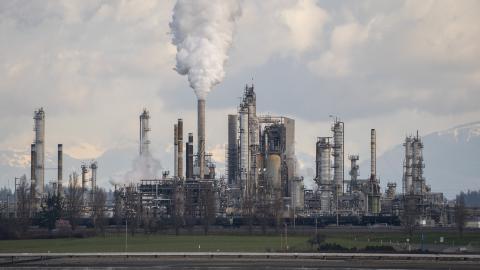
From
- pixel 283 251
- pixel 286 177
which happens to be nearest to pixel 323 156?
pixel 286 177

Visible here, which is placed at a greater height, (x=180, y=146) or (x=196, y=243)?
(x=180, y=146)

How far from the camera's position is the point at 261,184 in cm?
17850

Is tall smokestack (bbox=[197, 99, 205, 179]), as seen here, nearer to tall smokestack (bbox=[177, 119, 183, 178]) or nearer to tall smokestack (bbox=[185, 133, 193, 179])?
tall smokestack (bbox=[185, 133, 193, 179])

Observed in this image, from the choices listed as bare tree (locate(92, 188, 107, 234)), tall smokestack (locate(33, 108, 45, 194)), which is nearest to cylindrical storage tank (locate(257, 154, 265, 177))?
bare tree (locate(92, 188, 107, 234))

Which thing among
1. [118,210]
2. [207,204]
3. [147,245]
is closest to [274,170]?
[207,204]

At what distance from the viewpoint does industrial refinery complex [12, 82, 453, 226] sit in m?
169

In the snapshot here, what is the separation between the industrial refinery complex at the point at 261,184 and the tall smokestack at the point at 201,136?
61 mm

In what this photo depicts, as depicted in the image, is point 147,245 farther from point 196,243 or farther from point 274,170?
point 274,170

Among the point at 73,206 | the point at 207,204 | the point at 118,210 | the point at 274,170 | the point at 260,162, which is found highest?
the point at 260,162

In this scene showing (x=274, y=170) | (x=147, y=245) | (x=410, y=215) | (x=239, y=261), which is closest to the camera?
(x=239, y=261)

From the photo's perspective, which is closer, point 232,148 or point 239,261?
point 239,261

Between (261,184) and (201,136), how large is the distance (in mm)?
15643

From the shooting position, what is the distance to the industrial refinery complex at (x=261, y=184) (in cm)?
16900

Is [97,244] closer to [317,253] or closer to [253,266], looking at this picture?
[317,253]
